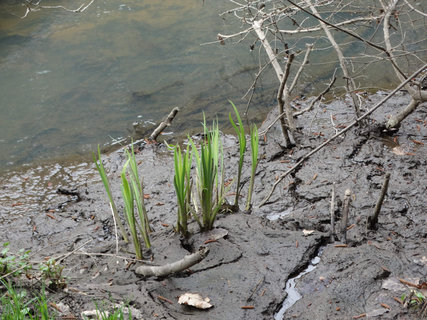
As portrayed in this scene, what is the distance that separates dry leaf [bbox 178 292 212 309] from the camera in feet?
8.66

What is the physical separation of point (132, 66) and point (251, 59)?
1.98 metres

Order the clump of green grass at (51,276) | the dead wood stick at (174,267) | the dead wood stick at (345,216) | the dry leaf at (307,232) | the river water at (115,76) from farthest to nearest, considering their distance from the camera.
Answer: the river water at (115,76) < the dry leaf at (307,232) < the dead wood stick at (345,216) < the clump of green grass at (51,276) < the dead wood stick at (174,267)

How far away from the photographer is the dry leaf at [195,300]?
2.64m

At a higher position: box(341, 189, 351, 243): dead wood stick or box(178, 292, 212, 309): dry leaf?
box(341, 189, 351, 243): dead wood stick

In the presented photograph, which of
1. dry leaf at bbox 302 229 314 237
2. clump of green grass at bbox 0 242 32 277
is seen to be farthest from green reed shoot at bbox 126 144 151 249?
dry leaf at bbox 302 229 314 237

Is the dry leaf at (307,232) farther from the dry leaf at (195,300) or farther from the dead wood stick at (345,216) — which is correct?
the dry leaf at (195,300)

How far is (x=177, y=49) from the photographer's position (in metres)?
7.84

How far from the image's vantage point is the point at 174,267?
2688mm

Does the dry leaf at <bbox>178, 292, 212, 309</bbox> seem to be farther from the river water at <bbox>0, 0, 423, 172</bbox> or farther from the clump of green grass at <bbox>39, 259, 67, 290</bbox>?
the river water at <bbox>0, 0, 423, 172</bbox>

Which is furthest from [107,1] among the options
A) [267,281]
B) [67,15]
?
[267,281]

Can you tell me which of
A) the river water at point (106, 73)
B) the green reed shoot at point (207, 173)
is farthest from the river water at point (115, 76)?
the green reed shoot at point (207, 173)

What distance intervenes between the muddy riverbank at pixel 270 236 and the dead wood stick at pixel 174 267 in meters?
0.07

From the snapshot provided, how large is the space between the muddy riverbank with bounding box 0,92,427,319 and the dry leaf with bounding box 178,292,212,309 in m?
0.04

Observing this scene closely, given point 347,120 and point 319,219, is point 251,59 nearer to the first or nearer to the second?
point 347,120
